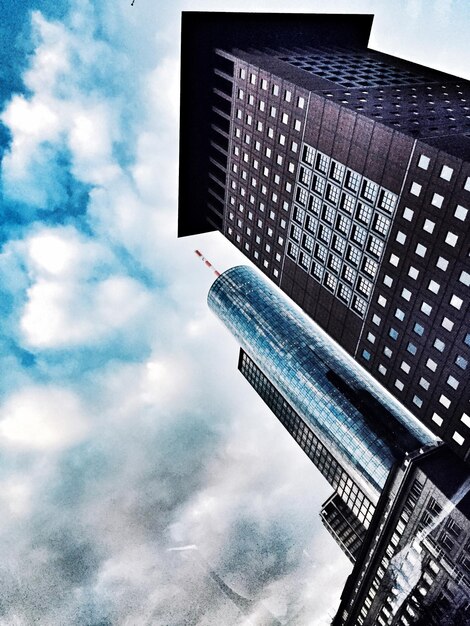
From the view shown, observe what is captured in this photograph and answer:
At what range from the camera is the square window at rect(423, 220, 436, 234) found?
46844 millimetres

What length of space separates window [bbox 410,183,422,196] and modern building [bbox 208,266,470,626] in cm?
3189

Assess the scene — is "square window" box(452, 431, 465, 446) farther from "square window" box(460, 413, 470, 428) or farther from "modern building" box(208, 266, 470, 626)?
"modern building" box(208, 266, 470, 626)

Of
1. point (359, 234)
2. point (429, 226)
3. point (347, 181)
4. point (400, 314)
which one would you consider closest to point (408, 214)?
point (429, 226)

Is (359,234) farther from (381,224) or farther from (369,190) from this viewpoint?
(369,190)

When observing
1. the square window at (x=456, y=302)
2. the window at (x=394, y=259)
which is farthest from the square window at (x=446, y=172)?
the square window at (x=456, y=302)

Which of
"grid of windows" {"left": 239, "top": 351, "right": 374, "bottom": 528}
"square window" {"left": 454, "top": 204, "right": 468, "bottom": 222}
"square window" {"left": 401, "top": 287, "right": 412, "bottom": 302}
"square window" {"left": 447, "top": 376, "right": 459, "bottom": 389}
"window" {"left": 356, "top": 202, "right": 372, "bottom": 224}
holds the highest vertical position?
"square window" {"left": 454, "top": 204, "right": 468, "bottom": 222}

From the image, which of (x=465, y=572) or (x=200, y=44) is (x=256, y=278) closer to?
(x=200, y=44)

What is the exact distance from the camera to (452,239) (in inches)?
1786

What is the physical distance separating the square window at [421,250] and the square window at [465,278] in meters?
4.67

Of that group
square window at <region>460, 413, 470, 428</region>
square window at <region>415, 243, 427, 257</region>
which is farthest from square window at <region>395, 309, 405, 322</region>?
square window at <region>460, 413, 470, 428</region>

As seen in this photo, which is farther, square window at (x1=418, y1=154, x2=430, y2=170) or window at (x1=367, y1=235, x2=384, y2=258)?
window at (x1=367, y1=235, x2=384, y2=258)

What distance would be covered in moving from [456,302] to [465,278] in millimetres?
2631

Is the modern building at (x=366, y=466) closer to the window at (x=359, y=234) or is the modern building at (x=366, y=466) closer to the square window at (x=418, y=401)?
the square window at (x=418, y=401)

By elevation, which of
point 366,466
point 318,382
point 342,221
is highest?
point 342,221
